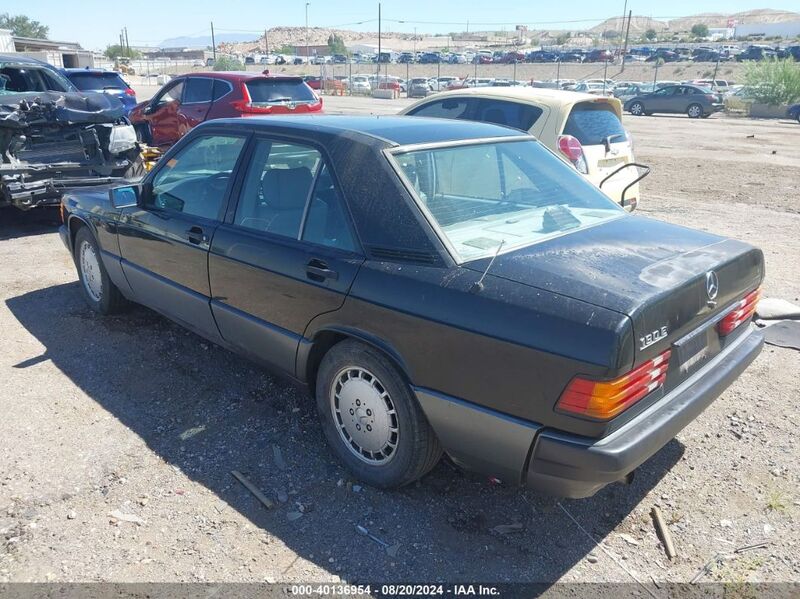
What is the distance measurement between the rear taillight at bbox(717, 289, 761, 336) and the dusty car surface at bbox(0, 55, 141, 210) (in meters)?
7.32

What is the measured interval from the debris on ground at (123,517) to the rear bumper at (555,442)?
56.0 inches

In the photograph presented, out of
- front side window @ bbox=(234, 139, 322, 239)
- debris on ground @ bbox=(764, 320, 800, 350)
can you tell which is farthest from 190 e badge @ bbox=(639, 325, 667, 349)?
debris on ground @ bbox=(764, 320, 800, 350)

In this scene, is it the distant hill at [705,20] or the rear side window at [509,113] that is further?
the distant hill at [705,20]

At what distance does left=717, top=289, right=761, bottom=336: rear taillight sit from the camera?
3070 millimetres

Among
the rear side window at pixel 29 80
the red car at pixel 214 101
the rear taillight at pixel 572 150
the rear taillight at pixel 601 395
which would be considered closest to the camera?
the rear taillight at pixel 601 395

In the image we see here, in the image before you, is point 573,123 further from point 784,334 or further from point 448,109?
point 784,334

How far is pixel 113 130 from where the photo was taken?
8227 mm

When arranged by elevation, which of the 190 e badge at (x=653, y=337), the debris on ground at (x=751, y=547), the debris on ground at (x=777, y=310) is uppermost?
the 190 e badge at (x=653, y=337)

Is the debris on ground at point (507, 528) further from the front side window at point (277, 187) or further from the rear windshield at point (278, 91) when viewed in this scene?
the rear windshield at point (278, 91)

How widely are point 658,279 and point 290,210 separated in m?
1.88

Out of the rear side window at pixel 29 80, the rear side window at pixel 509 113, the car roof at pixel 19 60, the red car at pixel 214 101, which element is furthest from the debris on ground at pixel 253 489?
the red car at pixel 214 101

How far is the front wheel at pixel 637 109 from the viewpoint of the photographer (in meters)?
31.8

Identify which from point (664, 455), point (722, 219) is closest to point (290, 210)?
point (664, 455)

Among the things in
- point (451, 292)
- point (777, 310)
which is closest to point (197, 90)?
point (777, 310)
